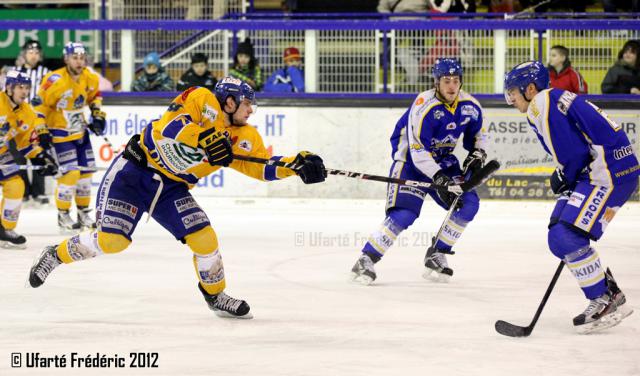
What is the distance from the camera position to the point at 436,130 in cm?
596

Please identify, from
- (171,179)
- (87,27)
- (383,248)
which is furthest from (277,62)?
(171,179)

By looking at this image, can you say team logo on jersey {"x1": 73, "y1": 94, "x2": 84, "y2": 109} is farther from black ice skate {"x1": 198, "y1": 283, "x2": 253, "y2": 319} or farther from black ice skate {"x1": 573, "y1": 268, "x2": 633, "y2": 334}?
black ice skate {"x1": 573, "y1": 268, "x2": 633, "y2": 334}

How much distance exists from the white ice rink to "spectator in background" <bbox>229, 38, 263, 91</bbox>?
1.90 meters

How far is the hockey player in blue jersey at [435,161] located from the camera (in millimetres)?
5914

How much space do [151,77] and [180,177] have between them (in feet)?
17.6

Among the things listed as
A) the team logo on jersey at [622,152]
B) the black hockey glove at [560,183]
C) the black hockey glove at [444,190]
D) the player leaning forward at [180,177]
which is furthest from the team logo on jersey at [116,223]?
the team logo on jersey at [622,152]

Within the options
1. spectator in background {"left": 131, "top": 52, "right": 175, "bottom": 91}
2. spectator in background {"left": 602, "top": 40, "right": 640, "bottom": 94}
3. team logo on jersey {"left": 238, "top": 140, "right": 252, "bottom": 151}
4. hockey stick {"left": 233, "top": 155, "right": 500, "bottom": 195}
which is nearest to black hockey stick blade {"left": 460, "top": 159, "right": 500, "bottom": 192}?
hockey stick {"left": 233, "top": 155, "right": 500, "bottom": 195}

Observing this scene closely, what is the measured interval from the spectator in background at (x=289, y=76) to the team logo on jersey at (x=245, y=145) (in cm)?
490

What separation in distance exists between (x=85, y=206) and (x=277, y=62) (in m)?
2.56

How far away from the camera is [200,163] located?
15.9 feet

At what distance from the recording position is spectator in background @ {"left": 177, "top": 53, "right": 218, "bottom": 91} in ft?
32.1

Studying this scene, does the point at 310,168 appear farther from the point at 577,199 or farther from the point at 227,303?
the point at 577,199

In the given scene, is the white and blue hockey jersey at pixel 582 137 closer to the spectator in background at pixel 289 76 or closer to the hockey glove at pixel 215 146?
the hockey glove at pixel 215 146

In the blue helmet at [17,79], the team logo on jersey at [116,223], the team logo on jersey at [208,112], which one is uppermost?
the blue helmet at [17,79]
